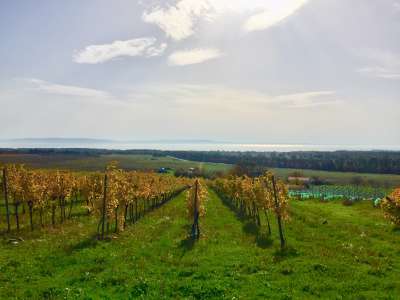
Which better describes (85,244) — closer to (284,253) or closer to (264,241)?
(264,241)

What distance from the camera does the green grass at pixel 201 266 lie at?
60.5ft

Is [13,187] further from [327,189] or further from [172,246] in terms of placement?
[327,189]

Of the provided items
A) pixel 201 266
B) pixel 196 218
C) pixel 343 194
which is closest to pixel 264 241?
pixel 196 218

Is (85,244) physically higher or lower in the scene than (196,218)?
lower

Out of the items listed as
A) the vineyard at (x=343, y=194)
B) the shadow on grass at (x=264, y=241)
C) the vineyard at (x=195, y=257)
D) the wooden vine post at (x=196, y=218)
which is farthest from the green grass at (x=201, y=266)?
the vineyard at (x=343, y=194)

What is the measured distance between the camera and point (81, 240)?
32625mm

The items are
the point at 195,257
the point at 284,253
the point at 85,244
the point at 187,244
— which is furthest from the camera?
the point at 187,244

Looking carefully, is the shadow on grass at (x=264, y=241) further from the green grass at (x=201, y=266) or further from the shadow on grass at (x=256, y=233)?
the green grass at (x=201, y=266)

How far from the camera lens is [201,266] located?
76.6 feet

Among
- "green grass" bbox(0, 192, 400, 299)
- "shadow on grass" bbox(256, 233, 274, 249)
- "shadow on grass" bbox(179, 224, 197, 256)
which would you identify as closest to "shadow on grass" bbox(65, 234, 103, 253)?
"green grass" bbox(0, 192, 400, 299)

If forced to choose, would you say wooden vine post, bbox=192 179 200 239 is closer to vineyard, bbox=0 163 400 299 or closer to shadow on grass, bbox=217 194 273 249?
vineyard, bbox=0 163 400 299

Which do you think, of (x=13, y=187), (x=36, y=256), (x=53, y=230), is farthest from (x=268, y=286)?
(x=13, y=187)

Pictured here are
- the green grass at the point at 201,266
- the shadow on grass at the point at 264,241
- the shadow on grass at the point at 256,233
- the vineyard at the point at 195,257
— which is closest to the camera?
the green grass at the point at 201,266

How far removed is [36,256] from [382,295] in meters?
22.2
